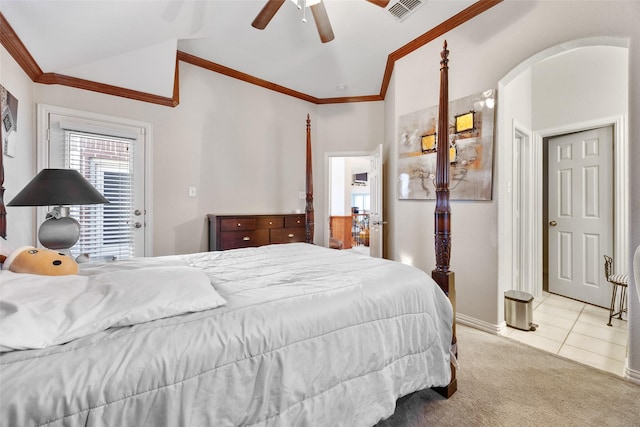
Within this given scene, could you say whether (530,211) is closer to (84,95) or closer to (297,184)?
(297,184)

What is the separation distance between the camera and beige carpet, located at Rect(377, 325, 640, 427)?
4.86 feet

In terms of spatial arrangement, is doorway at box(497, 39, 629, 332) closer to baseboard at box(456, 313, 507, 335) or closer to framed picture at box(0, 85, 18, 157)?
baseboard at box(456, 313, 507, 335)

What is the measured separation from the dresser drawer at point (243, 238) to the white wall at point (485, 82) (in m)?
1.66

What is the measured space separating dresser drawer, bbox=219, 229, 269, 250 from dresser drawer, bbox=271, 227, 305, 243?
0.12m

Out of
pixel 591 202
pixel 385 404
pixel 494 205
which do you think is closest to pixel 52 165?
pixel 385 404

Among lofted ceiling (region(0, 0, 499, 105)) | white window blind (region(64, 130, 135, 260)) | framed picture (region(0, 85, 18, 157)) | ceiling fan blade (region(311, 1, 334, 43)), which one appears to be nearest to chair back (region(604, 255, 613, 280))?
lofted ceiling (region(0, 0, 499, 105))

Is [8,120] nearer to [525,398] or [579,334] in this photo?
[525,398]

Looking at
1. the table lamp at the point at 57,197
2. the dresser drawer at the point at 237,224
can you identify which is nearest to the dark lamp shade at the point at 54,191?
the table lamp at the point at 57,197

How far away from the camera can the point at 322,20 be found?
2205 mm

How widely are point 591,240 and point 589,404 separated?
245 cm

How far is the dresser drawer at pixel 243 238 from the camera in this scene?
3.22 metres

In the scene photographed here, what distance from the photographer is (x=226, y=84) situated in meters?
3.67

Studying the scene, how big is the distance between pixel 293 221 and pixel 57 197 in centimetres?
245

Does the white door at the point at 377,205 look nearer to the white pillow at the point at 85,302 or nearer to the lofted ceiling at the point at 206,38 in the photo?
the lofted ceiling at the point at 206,38
